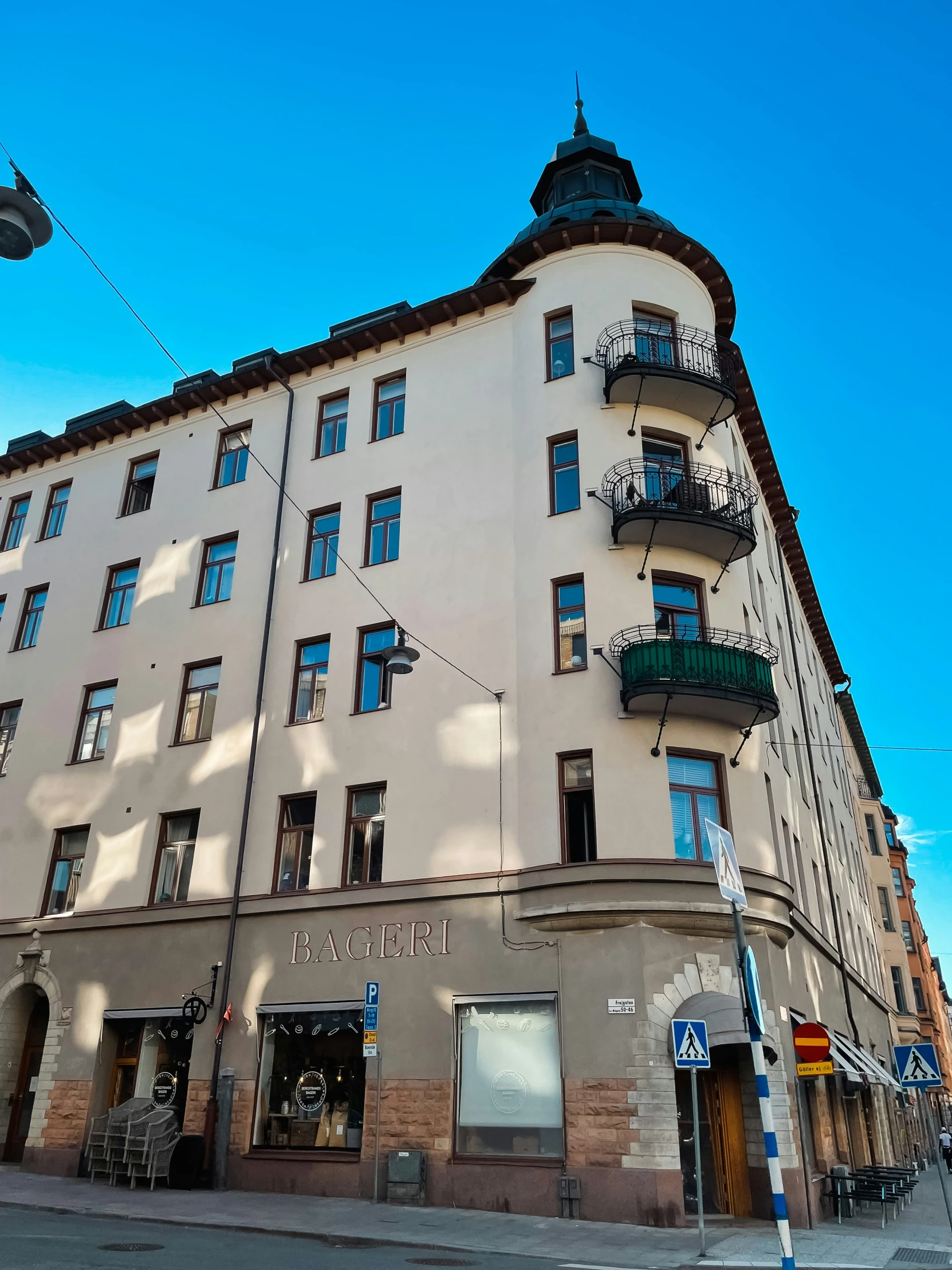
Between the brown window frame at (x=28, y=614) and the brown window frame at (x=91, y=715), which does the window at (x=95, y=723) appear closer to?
the brown window frame at (x=91, y=715)

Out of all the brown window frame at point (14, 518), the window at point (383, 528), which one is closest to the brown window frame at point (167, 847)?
the window at point (383, 528)

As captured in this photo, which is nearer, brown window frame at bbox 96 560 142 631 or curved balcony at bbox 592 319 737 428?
curved balcony at bbox 592 319 737 428

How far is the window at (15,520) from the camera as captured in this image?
31.4m

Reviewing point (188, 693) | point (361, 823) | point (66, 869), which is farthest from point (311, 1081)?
point (188, 693)

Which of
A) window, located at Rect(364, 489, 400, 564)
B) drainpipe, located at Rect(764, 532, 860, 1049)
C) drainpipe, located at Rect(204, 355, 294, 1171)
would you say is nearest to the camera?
drainpipe, located at Rect(204, 355, 294, 1171)

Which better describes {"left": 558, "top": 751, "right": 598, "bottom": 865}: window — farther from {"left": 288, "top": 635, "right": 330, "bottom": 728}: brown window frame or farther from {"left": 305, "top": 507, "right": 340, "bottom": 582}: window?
{"left": 305, "top": 507, "right": 340, "bottom": 582}: window

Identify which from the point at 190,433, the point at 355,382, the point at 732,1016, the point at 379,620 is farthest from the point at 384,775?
the point at 190,433

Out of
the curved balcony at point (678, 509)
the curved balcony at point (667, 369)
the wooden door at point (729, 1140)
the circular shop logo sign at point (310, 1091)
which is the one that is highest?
the curved balcony at point (667, 369)

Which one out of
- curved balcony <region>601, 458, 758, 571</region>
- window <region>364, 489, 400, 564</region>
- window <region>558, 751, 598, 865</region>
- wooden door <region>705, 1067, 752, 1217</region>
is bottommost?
wooden door <region>705, 1067, 752, 1217</region>

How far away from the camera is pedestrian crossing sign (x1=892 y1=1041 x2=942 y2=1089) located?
14.2 m

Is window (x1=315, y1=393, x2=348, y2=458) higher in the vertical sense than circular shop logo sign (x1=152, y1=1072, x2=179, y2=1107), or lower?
higher

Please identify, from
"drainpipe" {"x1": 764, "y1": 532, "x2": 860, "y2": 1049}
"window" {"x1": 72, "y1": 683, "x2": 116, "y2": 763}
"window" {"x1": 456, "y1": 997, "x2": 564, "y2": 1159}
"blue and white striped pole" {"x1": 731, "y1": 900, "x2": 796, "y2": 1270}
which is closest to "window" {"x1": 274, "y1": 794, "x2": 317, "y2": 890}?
"window" {"x1": 456, "y1": 997, "x2": 564, "y2": 1159}

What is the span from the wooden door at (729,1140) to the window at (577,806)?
4.56 m

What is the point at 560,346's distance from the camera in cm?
2325
